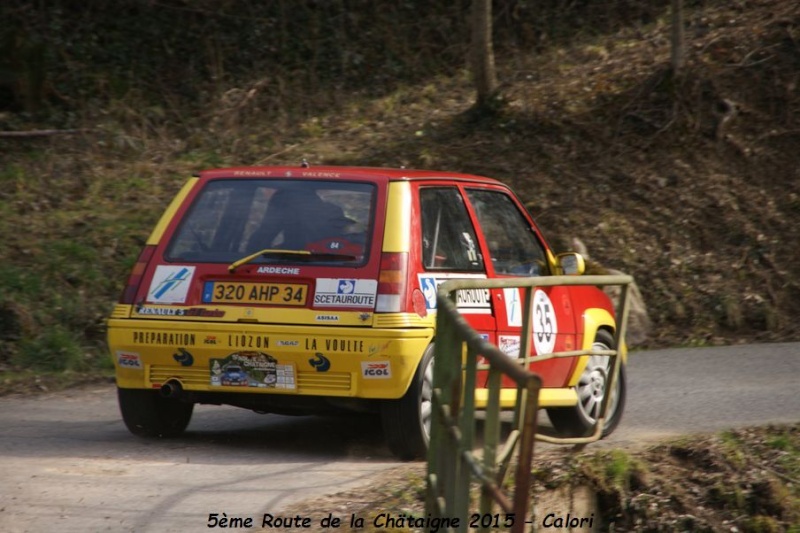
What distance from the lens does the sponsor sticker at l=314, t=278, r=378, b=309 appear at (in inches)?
270

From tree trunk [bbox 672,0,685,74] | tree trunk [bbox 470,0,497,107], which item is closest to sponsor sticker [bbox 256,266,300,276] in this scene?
tree trunk [bbox 470,0,497,107]

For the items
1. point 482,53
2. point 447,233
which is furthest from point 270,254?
point 482,53

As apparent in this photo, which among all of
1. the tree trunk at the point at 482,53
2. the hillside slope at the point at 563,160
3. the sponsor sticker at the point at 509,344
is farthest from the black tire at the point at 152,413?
the tree trunk at the point at 482,53

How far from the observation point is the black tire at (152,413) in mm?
7418

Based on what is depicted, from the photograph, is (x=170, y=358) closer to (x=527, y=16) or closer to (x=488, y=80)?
(x=488, y=80)

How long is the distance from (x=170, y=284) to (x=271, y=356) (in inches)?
31.5

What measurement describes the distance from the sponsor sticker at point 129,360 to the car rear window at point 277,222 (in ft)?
2.06

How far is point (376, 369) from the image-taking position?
6.74 meters

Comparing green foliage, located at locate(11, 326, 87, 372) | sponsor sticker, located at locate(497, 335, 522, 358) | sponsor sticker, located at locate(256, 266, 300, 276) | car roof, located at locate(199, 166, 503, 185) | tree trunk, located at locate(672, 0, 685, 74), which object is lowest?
green foliage, located at locate(11, 326, 87, 372)

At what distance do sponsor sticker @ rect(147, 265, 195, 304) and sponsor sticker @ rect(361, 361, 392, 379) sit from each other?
1183mm

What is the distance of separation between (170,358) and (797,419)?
4.39 meters

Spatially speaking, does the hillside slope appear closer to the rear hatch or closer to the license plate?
the rear hatch

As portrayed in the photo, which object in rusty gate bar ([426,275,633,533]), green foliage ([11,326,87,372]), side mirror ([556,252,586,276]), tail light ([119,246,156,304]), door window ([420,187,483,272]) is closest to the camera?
rusty gate bar ([426,275,633,533])

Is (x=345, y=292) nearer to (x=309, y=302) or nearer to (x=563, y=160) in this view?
(x=309, y=302)
